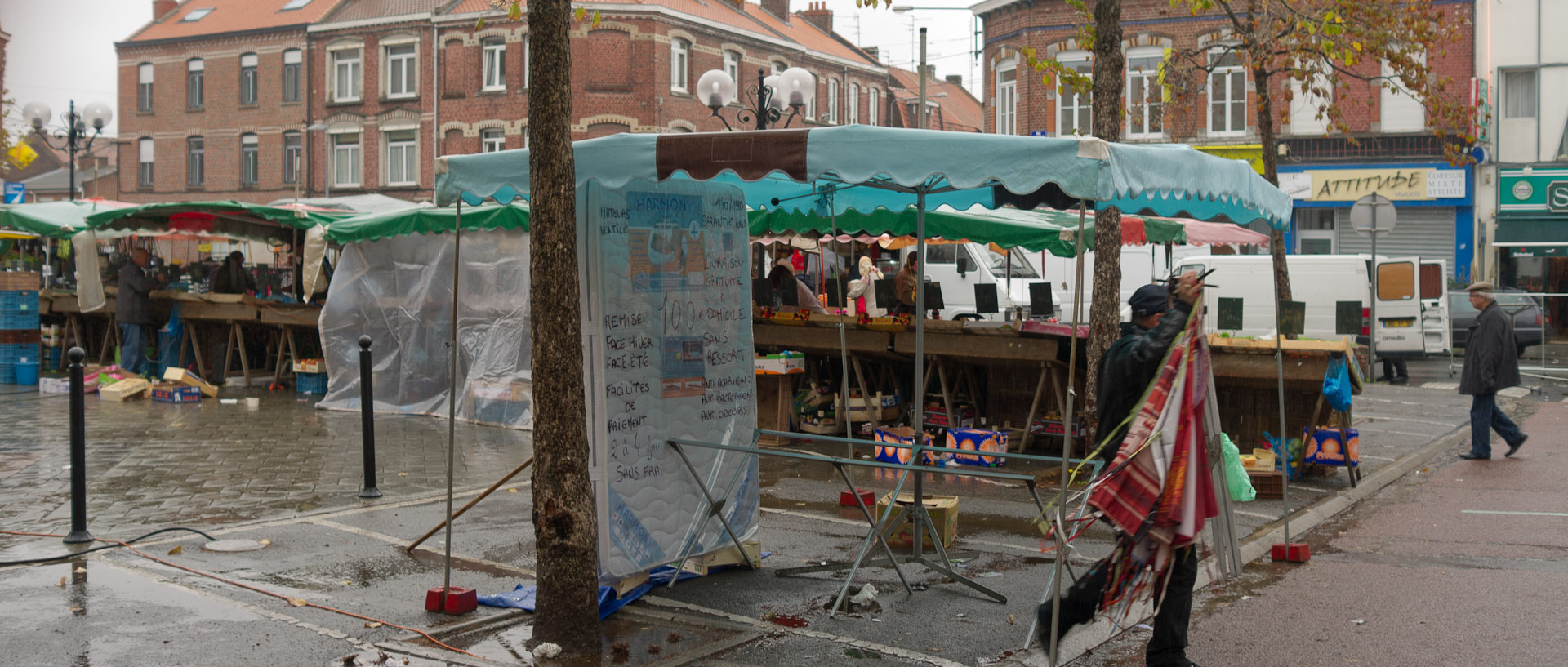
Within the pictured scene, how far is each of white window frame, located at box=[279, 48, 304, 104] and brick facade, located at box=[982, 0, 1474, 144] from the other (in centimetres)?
2418

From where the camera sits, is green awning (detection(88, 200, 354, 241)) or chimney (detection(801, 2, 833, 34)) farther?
chimney (detection(801, 2, 833, 34))

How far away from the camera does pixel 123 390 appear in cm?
1552

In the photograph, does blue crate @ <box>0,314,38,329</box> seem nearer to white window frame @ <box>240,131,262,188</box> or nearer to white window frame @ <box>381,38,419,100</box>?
white window frame @ <box>381,38,419,100</box>

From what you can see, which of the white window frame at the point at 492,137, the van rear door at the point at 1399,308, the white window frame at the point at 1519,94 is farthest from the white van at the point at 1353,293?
the white window frame at the point at 492,137

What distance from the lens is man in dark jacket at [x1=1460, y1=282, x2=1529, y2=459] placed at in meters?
11.3

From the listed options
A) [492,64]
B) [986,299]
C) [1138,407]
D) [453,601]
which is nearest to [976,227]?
[986,299]

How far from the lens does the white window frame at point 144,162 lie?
1746 inches

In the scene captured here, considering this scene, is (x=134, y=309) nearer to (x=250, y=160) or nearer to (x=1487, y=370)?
(x=1487, y=370)

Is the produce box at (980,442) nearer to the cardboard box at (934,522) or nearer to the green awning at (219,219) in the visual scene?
the cardboard box at (934,522)

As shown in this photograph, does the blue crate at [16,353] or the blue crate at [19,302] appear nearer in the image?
the blue crate at [19,302]

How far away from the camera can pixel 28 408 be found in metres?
14.7

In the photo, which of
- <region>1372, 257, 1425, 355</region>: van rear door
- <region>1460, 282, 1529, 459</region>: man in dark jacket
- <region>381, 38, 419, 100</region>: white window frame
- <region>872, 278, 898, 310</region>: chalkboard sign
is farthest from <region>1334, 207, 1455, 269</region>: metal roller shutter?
<region>381, 38, 419, 100</region>: white window frame

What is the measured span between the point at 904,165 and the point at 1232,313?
4897 millimetres

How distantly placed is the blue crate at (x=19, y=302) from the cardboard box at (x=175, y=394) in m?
3.15
